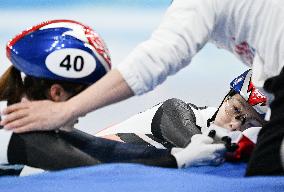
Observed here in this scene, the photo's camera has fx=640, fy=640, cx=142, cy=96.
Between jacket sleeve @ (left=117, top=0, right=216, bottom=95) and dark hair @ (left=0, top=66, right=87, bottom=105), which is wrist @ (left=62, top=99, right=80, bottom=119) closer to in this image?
jacket sleeve @ (left=117, top=0, right=216, bottom=95)

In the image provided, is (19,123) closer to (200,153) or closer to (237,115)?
(200,153)

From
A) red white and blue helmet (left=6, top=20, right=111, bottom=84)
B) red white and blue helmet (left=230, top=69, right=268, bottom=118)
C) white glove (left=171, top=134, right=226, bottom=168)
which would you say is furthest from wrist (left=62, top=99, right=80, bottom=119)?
red white and blue helmet (left=230, top=69, right=268, bottom=118)

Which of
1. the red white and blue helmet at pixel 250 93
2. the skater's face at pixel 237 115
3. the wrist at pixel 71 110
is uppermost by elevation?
the wrist at pixel 71 110

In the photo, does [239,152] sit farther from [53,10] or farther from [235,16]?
[53,10]

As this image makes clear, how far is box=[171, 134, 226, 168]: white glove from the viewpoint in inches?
46.4

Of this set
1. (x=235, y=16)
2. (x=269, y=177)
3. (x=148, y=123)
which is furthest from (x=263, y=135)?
(x=148, y=123)

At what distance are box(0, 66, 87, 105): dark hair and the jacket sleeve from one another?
24 cm

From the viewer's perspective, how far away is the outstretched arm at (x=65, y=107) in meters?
0.93

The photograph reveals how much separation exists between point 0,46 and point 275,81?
70.7 inches

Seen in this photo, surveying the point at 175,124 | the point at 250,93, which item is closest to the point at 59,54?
the point at 175,124

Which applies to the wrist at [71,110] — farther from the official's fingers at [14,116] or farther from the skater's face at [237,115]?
the skater's face at [237,115]

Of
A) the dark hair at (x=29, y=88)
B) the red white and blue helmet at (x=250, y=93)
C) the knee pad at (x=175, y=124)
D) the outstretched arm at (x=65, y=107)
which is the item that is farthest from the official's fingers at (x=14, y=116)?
the red white and blue helmet at (x=250, y=93)

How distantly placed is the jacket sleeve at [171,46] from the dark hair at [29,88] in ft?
0.77

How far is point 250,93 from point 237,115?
0.08 metres
